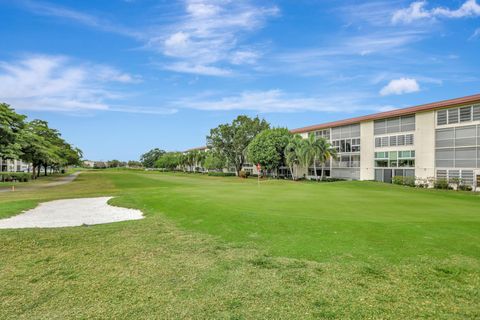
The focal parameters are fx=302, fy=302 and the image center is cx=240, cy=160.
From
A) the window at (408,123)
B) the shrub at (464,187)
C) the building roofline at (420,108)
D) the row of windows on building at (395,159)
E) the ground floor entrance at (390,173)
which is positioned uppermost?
the building roofline at (420,108)

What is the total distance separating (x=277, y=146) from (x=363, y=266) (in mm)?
63349

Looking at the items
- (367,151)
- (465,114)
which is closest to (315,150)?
(367,151)

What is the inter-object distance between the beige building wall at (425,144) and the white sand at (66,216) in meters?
43.9

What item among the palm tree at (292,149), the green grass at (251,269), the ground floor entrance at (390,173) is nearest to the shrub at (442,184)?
the ground floor entrance at (390,173)

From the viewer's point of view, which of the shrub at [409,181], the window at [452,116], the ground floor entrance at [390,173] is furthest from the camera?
the ground floor entrance at [390,173]

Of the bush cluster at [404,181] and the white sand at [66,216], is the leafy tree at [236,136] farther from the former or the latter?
the white sand at [66,216]

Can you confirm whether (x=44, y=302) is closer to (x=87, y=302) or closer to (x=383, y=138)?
(x=87, y=302)

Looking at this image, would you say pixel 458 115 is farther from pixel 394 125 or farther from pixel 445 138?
pixel 394 125

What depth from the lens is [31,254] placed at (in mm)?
9953

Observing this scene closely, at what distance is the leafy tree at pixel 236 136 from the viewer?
8953 centimetres

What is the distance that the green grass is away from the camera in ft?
19.9

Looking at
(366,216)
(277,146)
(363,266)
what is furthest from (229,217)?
(277,146)

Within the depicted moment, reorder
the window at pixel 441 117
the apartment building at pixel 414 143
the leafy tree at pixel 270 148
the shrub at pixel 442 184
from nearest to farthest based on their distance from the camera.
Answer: the apartment building at pixel 414 143 → the shrub at pixel 442 184 → the window at pixel 441 117 → the leafy tree at pixel 270 148

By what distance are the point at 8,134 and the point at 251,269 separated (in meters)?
45.5
